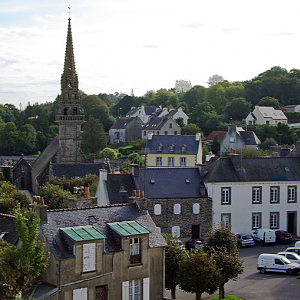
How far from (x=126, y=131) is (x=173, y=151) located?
5196cm

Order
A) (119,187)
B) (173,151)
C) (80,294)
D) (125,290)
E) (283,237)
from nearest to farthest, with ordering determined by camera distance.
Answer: (80,294), (125,290), (283,237), (119,187), (173,151)

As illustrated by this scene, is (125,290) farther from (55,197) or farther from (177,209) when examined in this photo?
(55,197)

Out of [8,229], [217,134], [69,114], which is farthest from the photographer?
[217,134]

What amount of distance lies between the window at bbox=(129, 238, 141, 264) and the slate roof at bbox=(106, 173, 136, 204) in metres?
15.1

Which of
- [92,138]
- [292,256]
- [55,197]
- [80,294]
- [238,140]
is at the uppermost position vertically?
[238,140]

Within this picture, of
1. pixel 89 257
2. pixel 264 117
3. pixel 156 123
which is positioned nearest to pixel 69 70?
pixel 156 123

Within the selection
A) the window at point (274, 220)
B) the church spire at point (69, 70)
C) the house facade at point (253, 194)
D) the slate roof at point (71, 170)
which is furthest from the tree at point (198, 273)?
the church spire at point (69, 70)

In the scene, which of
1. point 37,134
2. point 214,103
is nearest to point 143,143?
point 37,134

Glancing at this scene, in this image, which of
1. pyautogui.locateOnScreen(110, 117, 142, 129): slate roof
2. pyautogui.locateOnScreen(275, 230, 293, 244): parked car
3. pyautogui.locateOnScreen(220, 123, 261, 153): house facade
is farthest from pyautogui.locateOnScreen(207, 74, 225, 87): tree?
pyautogui.locateOnScreen(275, 230, 293, 244): parked car

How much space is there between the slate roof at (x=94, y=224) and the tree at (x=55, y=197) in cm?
1604

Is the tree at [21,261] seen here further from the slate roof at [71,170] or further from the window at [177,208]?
the slate roof at [71,170]

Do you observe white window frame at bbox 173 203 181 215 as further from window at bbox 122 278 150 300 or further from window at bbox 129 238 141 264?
window at bbox 129 238 141 264

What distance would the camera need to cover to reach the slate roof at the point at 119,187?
125 feet

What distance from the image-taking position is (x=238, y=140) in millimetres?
79750
